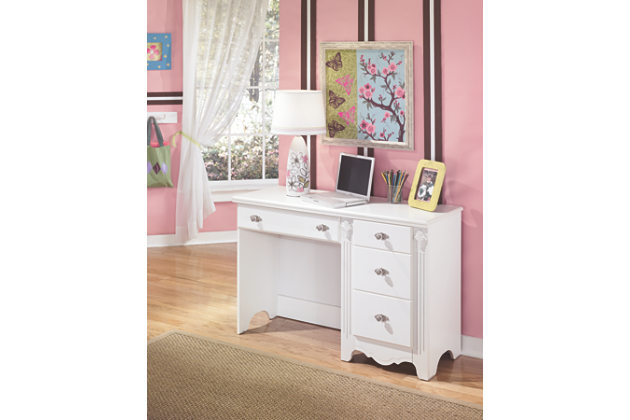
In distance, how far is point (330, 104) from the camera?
3705 mm

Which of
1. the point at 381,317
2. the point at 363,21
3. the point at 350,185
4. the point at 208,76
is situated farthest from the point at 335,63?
the point at 208,76

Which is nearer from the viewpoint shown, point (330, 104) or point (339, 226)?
point (339, 226)

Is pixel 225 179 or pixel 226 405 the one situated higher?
pixel 225 179

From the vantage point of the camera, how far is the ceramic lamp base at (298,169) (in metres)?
3.54

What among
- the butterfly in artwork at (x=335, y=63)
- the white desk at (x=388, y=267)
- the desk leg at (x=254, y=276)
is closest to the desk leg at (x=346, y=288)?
the white desk at (x=388, y=267)

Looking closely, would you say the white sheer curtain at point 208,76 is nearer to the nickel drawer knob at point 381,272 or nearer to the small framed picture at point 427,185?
the small framed picture at point 427,185

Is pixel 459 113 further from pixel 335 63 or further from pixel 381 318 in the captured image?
pixel 381 318

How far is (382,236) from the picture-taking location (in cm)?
306

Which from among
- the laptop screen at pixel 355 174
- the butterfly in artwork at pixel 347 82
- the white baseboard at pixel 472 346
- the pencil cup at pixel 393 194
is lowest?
the white baseboard at pixel 472 346

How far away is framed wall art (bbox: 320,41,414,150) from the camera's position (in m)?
3.41

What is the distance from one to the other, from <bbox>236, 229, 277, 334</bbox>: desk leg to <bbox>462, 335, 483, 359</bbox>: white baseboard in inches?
47.3
